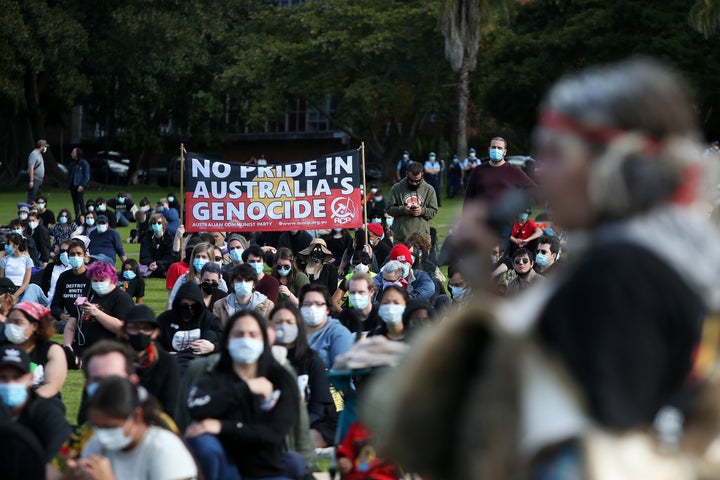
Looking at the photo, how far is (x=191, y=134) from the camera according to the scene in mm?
57625

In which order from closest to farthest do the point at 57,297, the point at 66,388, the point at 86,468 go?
the point at 86,468 → the point at 66,388 → the point at 57,297

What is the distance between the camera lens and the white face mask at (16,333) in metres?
9.29

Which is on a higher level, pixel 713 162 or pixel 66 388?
pixel 713 162

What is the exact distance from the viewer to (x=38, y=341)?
9.23 meters

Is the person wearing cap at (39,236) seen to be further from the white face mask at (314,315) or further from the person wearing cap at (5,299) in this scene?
the white face mask at (314,315)

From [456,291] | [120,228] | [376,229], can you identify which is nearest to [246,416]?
[456,291]

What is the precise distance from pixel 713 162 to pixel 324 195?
47.7 ft

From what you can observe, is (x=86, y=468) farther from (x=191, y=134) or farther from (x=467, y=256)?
(x=191, y=134)

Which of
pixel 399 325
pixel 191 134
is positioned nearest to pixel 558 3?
pixel 191 134

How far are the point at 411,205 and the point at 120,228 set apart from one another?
16099mm

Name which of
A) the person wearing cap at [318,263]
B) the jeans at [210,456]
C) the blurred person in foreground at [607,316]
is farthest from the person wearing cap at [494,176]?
the blurred person in foreground at [607,316]

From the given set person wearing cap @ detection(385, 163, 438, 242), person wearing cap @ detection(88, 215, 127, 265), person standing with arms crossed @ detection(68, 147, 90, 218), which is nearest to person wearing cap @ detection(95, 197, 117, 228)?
person standing with arms crossed @ detection(68, 147, 90, 218)

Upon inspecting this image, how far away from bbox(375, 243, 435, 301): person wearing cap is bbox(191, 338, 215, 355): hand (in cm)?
315

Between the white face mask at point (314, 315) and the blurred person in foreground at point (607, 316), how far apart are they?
7.32m
